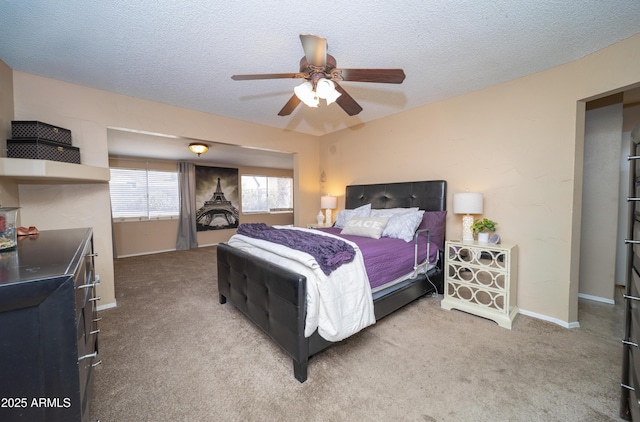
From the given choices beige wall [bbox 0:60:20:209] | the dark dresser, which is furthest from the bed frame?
beige wall [bbox 0:60:20:209]

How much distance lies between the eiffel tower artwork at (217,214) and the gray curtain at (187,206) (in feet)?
0.63

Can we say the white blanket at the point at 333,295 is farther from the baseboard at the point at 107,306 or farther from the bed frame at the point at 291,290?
the baseboard at the point at 107,306

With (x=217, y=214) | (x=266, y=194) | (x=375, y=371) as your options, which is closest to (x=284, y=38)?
(x=375, y=371)

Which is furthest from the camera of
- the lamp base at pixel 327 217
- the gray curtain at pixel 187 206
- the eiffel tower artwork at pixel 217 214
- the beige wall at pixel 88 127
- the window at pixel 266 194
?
the window at pixel 266 194

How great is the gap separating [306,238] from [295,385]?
3.48 feet

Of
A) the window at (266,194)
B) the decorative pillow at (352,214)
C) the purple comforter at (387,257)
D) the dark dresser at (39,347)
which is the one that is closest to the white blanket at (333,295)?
the purple comforter at (387,257)

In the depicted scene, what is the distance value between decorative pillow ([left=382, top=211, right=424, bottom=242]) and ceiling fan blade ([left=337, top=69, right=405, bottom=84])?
1.57 meters

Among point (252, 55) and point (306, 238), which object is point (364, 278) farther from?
point (252, 55)

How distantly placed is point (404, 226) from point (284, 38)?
2.18 m

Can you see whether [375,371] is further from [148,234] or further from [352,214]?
[148,234]

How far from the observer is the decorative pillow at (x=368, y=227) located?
2830 mm

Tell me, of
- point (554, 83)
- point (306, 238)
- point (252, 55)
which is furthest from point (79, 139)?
point (554, 83)

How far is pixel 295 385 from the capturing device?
1604mm

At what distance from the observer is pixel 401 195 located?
11.3ft
